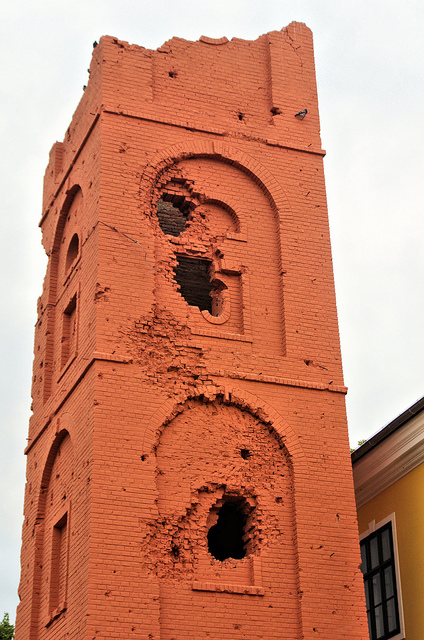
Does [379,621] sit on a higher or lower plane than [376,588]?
lower

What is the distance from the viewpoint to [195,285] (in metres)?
18.9

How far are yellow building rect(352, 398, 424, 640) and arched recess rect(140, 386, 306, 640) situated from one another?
1871 millimetres

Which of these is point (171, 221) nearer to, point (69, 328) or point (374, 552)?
point (69, 328)

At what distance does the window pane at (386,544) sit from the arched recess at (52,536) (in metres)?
5.16

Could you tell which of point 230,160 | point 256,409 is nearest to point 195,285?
point 230,160

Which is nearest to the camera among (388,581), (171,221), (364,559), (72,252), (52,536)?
(52,536)

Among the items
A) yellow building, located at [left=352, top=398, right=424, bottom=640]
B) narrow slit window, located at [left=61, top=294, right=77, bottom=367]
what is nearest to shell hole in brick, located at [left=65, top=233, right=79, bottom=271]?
narrow slit window, located at [left=61, top=294, right=77, bottom=367]

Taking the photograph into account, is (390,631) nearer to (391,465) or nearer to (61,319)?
(391,465)

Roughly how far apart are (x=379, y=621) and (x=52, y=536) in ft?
17.6

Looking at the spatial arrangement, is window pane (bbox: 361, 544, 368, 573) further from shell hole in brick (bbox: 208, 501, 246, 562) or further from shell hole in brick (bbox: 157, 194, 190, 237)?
shell hole in brick (bbox: 157, 194, 190, 237)

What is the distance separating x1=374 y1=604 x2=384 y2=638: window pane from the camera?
16.6 metres

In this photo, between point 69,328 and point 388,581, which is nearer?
point 388,581

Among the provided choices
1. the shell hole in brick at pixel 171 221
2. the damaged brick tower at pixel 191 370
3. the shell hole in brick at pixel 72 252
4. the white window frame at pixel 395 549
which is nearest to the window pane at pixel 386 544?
the white window frame at pixel 395 549

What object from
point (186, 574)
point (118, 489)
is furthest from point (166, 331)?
point (186, 574)
